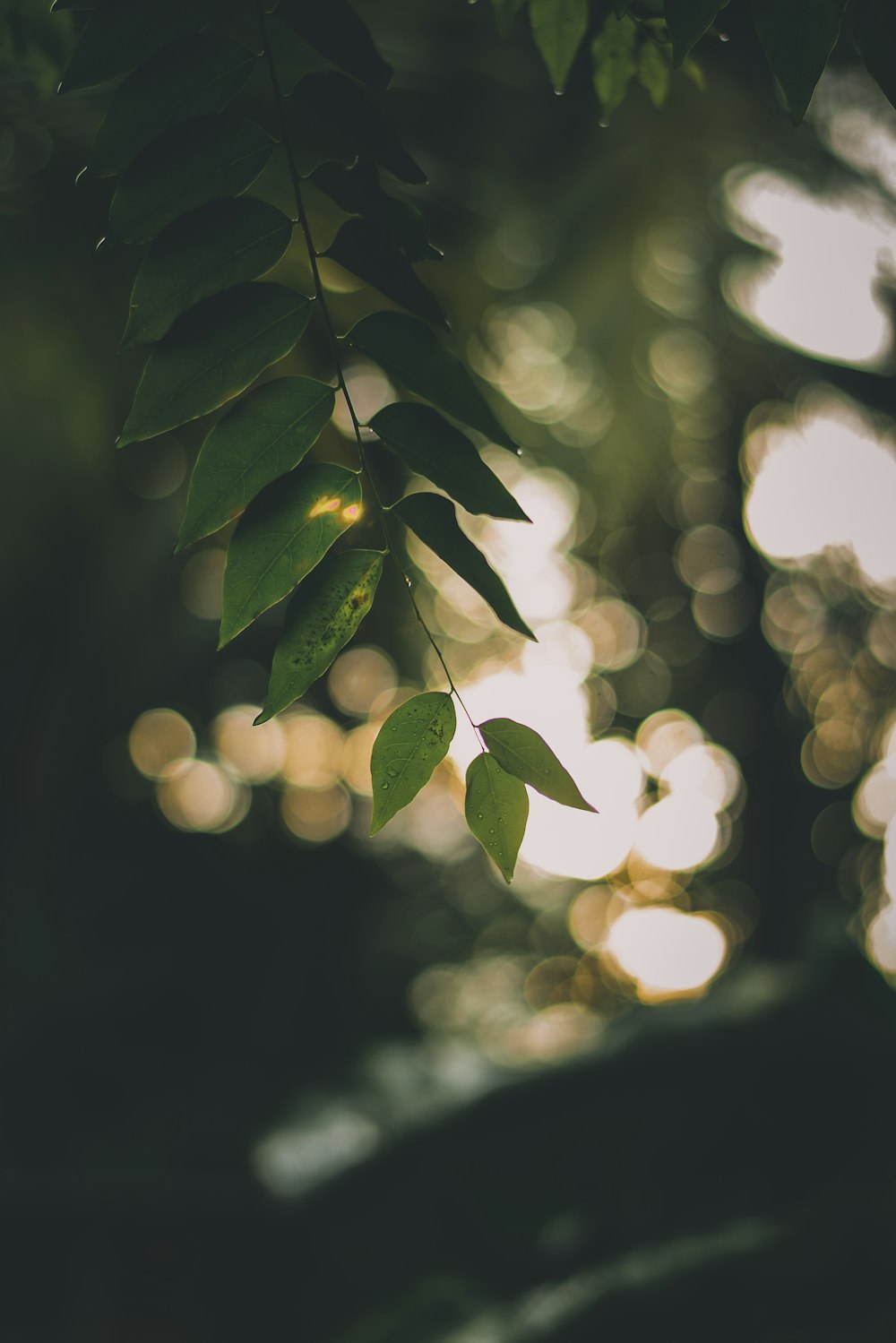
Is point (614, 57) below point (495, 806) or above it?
above

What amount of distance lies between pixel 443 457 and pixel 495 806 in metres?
0.20

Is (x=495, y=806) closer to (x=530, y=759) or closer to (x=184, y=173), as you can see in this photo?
(x=530, y=759)

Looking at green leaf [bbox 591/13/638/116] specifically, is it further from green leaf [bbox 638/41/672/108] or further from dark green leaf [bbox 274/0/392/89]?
dark green leaf [bbox 274/0/392/89]

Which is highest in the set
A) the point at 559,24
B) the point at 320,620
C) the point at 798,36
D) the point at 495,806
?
the point at 559,24

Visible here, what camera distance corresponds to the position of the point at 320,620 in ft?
1.66

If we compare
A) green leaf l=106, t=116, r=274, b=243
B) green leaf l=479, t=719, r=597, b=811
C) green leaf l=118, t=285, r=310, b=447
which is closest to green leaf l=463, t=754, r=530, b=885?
green leaf l=479, t=719, r=597, b=811

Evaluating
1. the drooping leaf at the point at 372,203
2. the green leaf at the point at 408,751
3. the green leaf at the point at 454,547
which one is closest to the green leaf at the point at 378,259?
the drooping leaf at the point at 372,203

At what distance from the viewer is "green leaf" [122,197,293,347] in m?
0.49

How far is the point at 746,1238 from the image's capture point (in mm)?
2381

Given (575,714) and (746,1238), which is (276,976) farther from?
(746,1238)

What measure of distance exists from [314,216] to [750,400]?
Answer: 3.39m

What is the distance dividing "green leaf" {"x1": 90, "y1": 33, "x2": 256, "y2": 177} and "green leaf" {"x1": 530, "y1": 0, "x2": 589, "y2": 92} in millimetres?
255

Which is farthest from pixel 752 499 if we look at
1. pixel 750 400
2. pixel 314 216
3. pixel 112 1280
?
pixel 112 1280

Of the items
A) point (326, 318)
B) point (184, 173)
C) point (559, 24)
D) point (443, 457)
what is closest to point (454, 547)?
point (443, 457)
